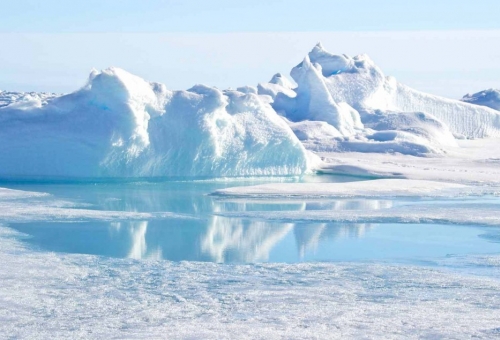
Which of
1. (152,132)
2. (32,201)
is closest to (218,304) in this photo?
(32,201)

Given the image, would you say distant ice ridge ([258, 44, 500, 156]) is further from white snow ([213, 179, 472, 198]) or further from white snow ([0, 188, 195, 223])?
white snow ([0, 188, 195, 223])

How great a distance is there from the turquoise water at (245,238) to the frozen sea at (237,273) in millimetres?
21

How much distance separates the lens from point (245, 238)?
8547 mm

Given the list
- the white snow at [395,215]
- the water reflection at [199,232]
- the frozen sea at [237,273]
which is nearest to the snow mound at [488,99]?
the water reflection at [199,232]

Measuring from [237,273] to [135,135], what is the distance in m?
7.51

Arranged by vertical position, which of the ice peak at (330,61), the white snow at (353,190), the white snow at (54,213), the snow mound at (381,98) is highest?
the ice peak at (330,61)

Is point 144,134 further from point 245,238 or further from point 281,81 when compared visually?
point 281,81

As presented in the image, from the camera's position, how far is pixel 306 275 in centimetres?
648

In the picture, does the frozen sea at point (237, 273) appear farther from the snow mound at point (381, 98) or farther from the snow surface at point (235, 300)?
the snow mound at point (381, 98)

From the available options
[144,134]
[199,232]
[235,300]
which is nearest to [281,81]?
[144,134]

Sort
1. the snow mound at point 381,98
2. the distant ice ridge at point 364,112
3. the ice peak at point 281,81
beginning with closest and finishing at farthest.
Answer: the distant ice ridge at point 364,112, the snow mound at point 381,98, the ice peak at point 281,81

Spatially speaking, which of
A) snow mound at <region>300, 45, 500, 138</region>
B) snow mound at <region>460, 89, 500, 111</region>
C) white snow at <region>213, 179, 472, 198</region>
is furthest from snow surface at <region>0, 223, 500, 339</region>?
snow mound at <region>460, 89, 500, 111</region>

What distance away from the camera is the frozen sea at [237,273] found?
496 cm

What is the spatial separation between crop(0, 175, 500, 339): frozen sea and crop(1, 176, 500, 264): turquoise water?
0.02 metres
